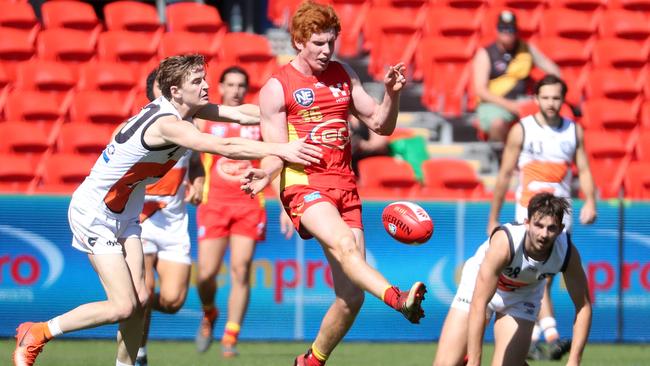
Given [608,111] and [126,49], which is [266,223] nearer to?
[126,49]

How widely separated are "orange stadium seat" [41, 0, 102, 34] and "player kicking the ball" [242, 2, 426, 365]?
23.6ft

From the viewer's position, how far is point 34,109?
532 inches

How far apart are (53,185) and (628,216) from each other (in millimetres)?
5552

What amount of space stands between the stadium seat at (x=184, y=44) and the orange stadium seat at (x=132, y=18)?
0.26 meters

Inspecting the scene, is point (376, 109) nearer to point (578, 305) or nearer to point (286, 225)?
point (578, 305)

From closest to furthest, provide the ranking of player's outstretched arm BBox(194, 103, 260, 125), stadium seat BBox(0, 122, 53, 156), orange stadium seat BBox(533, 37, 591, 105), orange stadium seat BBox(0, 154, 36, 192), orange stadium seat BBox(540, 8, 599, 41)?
player's outstretched arm BBox(194, 103, 260, 125), orange stadium seat BBox(0, 154, 36, 192), stadium seat BBox(0, 122, 53, 156), orange stadium seat BBox(533, 37, 591, 105), orange stadium seat BBox(540, 8, 599, 41)

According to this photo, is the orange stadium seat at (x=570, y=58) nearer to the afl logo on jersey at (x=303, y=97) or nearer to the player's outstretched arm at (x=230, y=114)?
the player's outstretched arm at (x=230, y=114)

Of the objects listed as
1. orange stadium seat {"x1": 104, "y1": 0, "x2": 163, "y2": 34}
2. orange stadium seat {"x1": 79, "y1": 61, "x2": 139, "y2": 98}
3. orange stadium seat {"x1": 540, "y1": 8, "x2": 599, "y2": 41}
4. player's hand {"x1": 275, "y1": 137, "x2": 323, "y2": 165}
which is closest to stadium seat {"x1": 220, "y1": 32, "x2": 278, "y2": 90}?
orange stadium seat {"x1": 104, "y1": 0, "x2": 163, "y2": 34}

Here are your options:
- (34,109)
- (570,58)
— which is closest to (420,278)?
(570,58)

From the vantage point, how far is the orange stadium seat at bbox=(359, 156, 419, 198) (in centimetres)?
1277

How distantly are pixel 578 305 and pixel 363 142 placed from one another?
5135mm

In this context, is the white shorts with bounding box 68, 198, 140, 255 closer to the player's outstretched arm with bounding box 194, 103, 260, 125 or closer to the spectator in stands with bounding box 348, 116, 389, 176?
the player's outstretched arm with bounding box 194, 103, 260, 125

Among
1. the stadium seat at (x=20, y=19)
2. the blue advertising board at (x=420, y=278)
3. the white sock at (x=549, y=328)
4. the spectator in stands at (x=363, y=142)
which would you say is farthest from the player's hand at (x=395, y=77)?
the stadium seat at (x=20, y=19)

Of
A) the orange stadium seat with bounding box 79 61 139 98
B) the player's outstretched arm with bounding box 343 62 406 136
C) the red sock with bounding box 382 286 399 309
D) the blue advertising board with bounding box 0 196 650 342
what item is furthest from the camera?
the orange stadium seat with bounding box 79 61 139 98
